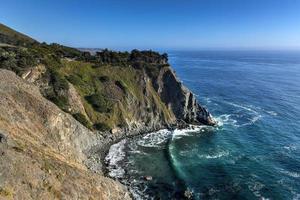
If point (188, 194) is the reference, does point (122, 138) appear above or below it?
above

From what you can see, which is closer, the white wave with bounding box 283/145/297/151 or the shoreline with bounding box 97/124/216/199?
the shoreline with bounding box 97/124/216/199

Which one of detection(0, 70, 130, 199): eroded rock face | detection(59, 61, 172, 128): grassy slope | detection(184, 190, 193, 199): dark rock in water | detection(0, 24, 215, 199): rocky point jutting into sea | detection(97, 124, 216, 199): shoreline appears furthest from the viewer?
detection(59, 61, 172, 128): grassy slope

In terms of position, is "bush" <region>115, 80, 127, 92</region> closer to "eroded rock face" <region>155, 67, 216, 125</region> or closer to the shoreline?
"eroded rock face" <region>155, 67, 216, 125</region>

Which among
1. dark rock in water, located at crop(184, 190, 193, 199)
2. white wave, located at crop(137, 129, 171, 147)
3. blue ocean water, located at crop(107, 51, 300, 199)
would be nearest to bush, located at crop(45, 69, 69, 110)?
blue ocean water, located at crop(107, 51, 300, 199)

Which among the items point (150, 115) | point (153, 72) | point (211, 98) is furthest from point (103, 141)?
point (211, 98)

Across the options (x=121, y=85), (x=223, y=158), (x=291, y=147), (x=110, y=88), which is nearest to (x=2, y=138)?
(x=223, y=158)

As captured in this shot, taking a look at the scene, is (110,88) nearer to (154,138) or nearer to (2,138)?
(154,138)
